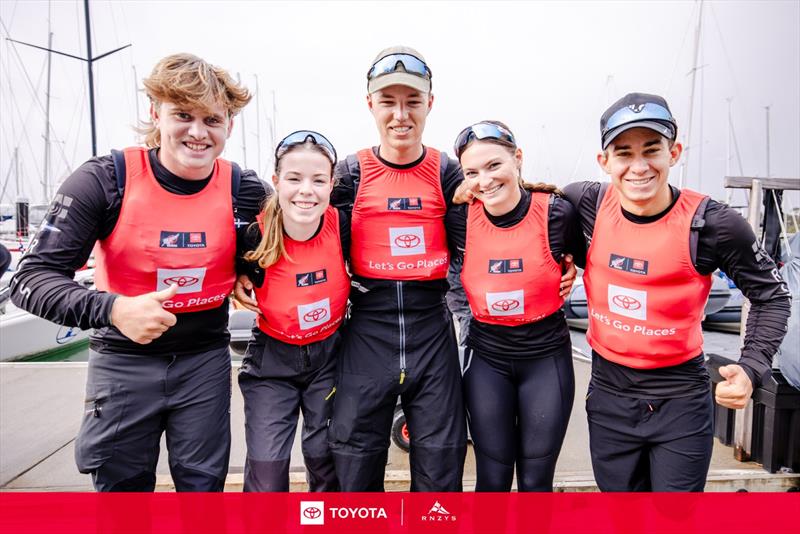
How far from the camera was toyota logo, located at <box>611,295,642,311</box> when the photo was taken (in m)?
2.13

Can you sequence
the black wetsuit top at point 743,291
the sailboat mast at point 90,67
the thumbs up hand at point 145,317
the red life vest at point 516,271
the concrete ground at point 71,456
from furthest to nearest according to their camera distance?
1. the sailboat mast at point 90,67
2. the concrete ground at point 71,456
3. the red life vest at point 516,271
4. the black wetsuit top at point 743,291
5. the thumbs up hand at point 145,317

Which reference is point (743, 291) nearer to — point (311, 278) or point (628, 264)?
point (628, 264)

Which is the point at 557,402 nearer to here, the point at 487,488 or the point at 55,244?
the point at 487,488

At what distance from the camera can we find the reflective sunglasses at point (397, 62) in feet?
7.89

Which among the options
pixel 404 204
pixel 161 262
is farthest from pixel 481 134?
pixel 161 262

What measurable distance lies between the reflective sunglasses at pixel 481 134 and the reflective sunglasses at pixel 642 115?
495 mm

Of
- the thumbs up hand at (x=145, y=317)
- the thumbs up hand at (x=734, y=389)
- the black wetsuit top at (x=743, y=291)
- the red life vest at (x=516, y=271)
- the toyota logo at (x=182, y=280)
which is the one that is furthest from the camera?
the red life vest at (x=516, y=271)

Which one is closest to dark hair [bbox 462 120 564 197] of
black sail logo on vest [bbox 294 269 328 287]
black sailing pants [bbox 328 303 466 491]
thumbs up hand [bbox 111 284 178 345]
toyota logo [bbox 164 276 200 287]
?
black sailing pants [bbox 328 303 466 491]

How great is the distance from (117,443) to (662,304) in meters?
2.52

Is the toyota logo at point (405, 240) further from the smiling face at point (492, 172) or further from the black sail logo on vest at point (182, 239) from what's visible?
the black sail logo on vest at point (182, 239)
